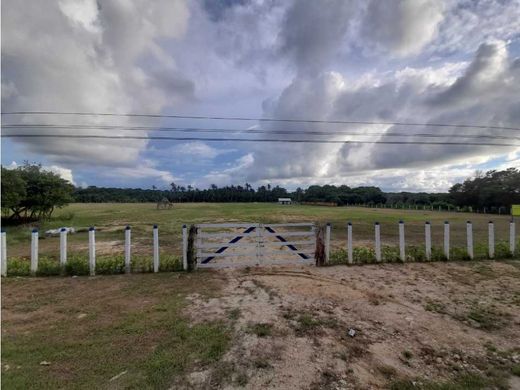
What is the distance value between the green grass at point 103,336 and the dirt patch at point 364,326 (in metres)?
0.41

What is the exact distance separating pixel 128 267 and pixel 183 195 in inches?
4380

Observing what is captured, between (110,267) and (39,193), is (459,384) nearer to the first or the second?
(110,267)

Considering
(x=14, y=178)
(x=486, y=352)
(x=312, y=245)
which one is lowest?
(x=486, y=352)

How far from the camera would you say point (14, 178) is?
18.3 metres

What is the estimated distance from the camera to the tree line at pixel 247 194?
21.0 m

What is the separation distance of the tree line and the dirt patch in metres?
19.7

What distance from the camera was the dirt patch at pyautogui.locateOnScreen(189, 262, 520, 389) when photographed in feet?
11.5

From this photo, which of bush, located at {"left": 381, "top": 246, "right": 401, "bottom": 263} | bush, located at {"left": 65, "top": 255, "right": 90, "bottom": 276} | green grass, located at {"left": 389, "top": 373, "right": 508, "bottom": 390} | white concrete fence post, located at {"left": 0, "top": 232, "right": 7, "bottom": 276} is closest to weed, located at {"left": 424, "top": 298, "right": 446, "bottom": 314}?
green grass, located at {"left": 389, "top": 373, "right": 508, "bottom": 390}

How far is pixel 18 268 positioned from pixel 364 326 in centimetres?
842

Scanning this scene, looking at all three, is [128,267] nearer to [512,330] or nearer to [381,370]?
[381,370]

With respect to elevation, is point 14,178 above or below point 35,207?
above

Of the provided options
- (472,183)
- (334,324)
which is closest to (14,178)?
(334,324)

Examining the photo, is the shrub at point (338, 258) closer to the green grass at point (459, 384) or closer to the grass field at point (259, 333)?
the grass field at point (259, 333)

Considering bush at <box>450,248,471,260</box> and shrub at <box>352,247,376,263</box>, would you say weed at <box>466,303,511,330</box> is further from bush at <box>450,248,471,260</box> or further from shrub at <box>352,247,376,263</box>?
bush at <box>450,248,471,260</box>
